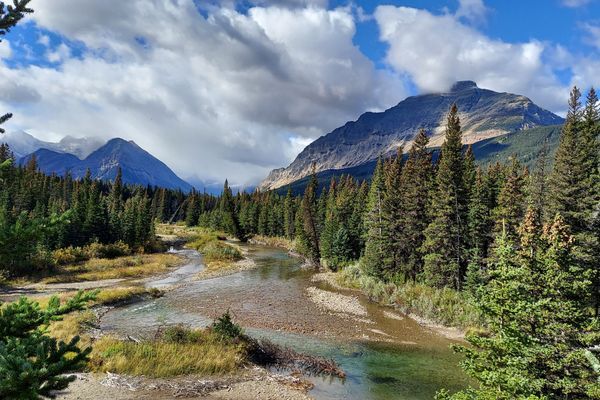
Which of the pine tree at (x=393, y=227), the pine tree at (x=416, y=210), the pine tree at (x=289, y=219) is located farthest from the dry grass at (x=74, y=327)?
the pine tree at (x=289, y=219)

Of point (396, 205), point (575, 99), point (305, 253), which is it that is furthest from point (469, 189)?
point (305, 253)

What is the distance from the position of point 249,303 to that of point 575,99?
4123cm

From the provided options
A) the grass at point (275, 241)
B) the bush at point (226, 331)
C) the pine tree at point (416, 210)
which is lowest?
the bush at point (226, 331)

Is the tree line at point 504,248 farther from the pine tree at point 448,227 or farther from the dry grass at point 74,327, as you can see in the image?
the dry grass at point 74,327

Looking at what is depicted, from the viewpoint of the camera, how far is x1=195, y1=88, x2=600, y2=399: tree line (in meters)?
11.9

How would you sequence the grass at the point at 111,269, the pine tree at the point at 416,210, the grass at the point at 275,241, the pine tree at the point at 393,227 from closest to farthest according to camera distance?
the grass at the point at 111,269 → the pine tree at the point at 416,210 → the pine tree at the point at 393,227 → the grass at the point at 275,241

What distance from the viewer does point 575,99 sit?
137ft

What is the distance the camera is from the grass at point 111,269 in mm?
47719

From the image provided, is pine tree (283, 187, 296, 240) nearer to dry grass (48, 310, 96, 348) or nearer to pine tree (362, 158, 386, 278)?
pine tree (362, 158, 386, 278)

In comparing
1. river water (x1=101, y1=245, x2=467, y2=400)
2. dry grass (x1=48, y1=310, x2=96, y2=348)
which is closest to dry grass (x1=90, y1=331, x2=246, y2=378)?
dry grass (x1=48, y1=310, x2=96, y2=348)

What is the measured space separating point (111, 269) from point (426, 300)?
41.8 meters

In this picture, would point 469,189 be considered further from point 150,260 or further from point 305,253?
point 150,260

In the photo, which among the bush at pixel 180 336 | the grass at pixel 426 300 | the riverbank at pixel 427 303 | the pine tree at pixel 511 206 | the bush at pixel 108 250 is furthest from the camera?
the bush at pixel 108 250

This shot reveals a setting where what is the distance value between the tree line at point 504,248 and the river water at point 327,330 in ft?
16.7
